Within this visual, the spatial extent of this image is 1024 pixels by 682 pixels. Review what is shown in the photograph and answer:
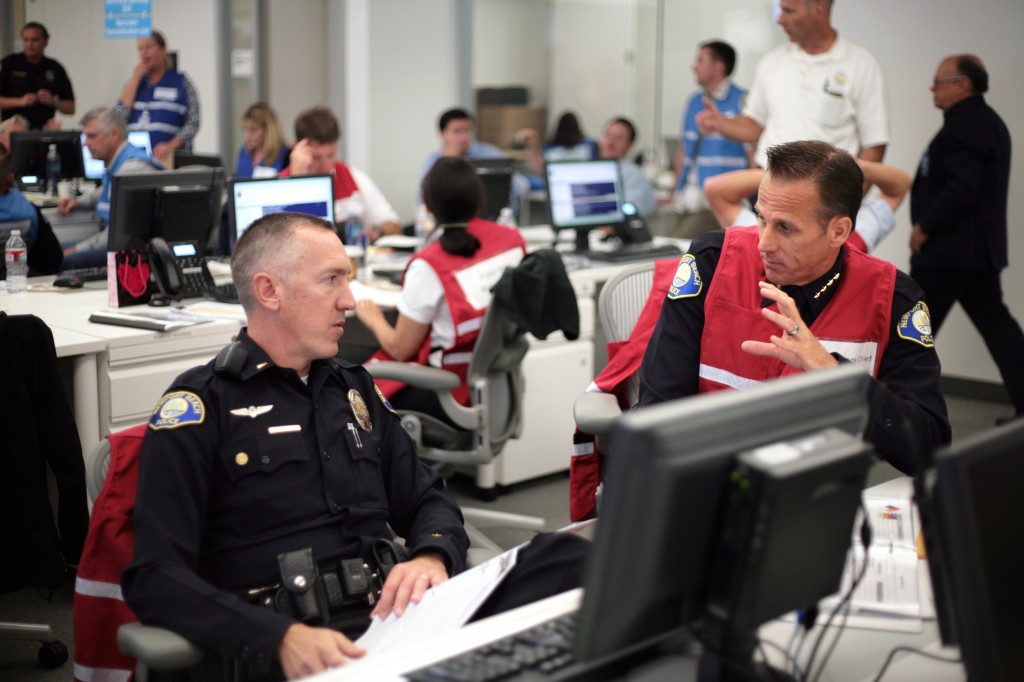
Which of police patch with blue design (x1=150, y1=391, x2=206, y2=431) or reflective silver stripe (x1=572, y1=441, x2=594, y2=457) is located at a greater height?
police patch with blue design (x1=150, y1=391, x2=206, y2=431)

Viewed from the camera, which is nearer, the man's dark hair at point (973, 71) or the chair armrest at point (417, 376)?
the chair armrest at point (417, 376)

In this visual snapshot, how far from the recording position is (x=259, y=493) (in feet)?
6.07

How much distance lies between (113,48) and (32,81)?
2.49 ft

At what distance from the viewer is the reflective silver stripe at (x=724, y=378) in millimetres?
2299

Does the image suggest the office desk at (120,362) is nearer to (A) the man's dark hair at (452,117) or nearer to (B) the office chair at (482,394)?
(B) the office chair at (482,394)

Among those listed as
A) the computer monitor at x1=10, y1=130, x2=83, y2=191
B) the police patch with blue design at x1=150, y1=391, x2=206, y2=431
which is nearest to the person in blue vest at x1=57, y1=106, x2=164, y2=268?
the computer monitor at x1=10, y1=130, x2=83, y2=191

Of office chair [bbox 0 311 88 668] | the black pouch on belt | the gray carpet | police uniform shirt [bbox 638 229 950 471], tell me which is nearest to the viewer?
the black pouch on belt

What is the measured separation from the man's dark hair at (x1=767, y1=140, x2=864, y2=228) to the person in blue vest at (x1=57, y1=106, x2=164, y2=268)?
136 inches

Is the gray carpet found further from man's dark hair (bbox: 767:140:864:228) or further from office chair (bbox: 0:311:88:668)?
man's dark hair (bbox: 767:140:864:228)

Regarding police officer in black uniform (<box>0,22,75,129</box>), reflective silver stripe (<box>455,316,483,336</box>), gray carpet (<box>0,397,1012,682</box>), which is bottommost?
gray carpet (<box>0,397,1012,682</box>)

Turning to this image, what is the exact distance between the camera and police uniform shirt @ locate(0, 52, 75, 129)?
566 cm

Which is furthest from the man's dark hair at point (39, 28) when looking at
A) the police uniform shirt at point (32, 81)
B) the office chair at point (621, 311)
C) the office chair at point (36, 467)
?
the office chair at point (621, 311)

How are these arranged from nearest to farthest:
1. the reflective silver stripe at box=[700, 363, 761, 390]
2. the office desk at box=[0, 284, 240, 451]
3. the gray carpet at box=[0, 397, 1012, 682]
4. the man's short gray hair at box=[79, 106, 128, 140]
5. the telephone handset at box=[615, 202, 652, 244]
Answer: the reflective silver stripe at box=[700, 363, 761, 390] < the gray carpet at box=[0, 397, 1012, 682] < the office desk at box=[0, 284, 240, 451] < the man's short gray hair at box=[79, 106, 128, 140] < the telephone handset at box=[615, 202, 652, 244]

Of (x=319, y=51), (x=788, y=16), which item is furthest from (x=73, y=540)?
(x=319, y=51)
